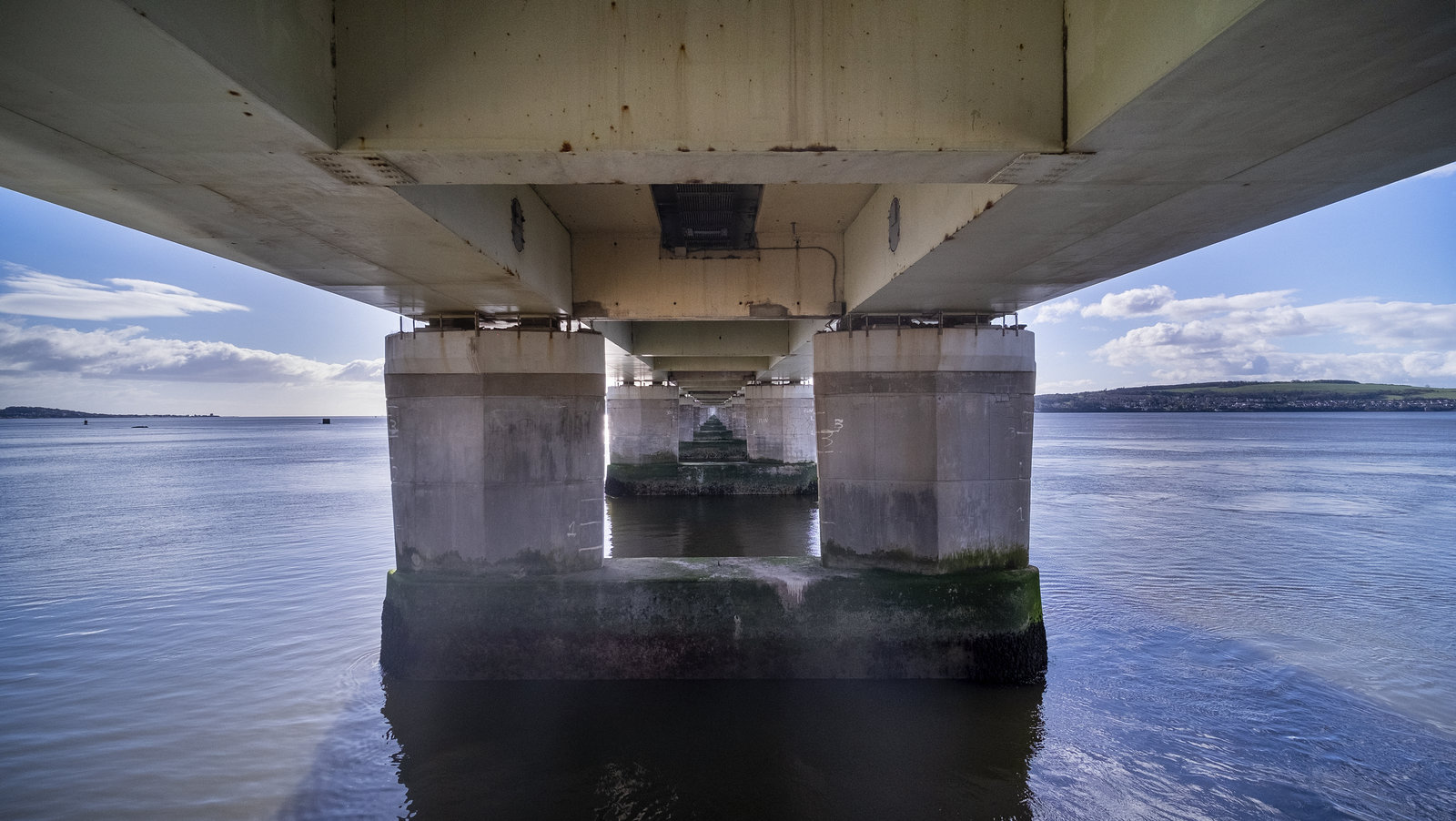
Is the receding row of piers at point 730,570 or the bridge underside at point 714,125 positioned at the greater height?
the bridge underside at point 714,125

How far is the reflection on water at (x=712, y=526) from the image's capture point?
2150 cm

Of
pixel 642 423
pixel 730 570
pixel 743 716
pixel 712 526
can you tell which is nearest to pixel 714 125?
pixel 730 570

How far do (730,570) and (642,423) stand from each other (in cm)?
2347

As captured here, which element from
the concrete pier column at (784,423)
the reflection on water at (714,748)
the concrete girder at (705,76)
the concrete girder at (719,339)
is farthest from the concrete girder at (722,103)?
the concrete pier column at (784,423)

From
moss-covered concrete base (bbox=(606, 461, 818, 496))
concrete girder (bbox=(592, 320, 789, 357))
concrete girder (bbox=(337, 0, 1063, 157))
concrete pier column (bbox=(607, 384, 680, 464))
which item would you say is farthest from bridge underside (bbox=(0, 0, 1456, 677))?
moss-covered concrete base (bbox=(606, 461, 818, 496))

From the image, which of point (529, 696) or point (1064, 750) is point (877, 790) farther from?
point (529, 696)

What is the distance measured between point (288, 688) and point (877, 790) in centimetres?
902

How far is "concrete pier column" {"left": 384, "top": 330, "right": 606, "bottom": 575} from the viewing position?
32.0ft

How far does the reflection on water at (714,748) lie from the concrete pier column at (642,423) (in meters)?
23.4

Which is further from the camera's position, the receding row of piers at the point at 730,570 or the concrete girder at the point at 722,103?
the receding row of piers at the point at 730,570

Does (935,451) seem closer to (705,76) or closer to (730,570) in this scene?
(730,570)

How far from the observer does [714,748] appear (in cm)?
810

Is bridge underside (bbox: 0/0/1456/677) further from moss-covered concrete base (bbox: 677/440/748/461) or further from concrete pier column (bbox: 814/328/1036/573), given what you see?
moss-covered concrete base (bbox: 677/440/748/461)

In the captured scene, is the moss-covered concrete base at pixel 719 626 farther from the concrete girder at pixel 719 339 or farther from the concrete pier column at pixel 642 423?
the concrete pier column at pixel 642 423
